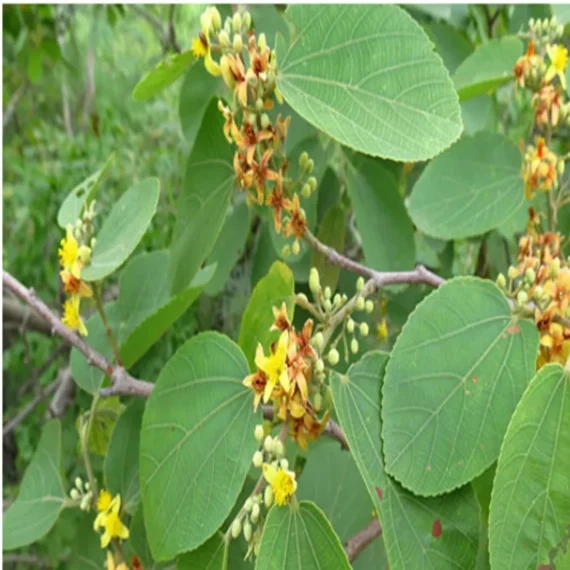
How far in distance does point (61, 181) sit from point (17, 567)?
826 millimetres

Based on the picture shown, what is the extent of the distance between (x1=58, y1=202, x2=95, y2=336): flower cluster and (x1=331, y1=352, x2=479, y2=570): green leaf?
0.29 metres

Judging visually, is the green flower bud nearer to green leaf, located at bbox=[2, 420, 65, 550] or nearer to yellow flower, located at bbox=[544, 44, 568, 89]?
green leaf, located at bbox=[2, 420, 65, 550]

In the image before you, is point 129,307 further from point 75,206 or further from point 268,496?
point 268,496

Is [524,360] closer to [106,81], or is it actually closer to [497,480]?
[497,480]

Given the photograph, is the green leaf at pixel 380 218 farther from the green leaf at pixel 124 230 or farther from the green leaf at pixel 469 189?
the green leaf at pixel 124 230

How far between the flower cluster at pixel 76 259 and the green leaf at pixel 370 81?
0.25m

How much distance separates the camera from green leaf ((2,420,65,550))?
0.79 meters

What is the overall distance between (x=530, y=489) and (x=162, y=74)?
1.70ft

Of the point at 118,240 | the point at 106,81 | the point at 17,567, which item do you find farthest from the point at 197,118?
the point at 106,81

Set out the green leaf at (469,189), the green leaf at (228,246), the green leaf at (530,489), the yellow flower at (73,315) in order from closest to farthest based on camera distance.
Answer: the green leaf at (530,489) → the yellow flower at (73,315) → the green leaf at (469,189) → the green leaf at (228,246)

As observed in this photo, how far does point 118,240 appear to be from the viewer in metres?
0.70

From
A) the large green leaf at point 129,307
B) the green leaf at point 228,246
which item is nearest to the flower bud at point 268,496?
the large green leaf at point 129,307

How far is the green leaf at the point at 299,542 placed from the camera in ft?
1.70

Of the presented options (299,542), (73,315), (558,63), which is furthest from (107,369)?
(558,63)
